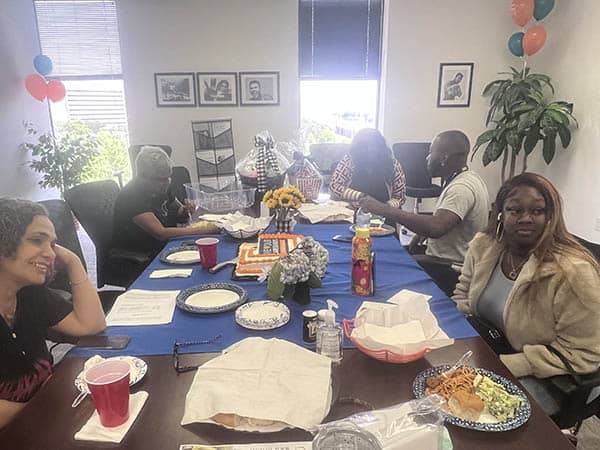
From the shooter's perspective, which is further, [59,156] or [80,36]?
[80,36]

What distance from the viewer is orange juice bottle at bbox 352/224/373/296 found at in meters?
1.50

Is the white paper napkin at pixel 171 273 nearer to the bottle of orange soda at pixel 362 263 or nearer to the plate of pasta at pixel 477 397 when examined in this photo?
the bottle of orange soda at pixel 362 263

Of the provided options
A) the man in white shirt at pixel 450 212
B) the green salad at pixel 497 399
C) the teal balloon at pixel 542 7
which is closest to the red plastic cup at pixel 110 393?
the green salad at pixel 497 399

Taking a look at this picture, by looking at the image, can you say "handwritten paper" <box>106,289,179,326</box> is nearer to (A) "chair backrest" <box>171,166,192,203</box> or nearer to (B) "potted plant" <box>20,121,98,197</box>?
(A) "chair backrest" <box>171,166,192,203</box>

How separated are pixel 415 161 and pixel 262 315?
3.85 m

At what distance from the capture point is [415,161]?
4.82m

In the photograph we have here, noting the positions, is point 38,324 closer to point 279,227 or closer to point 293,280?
point 293,280

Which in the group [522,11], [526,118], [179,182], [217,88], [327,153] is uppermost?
[522,11]

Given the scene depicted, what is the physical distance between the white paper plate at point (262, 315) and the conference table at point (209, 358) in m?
0.02

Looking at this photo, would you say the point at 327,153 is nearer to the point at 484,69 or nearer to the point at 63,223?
the point at 484,69

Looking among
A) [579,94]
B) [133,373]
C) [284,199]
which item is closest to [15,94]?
[284,199]

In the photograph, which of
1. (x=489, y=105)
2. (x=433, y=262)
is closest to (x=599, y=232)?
(x=489, y=105)

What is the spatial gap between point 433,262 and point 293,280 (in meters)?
1.08

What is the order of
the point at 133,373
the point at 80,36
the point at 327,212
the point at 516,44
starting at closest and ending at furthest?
the point at 133,373
the point at 327,212
the point at 516,44
the point at 80,36
